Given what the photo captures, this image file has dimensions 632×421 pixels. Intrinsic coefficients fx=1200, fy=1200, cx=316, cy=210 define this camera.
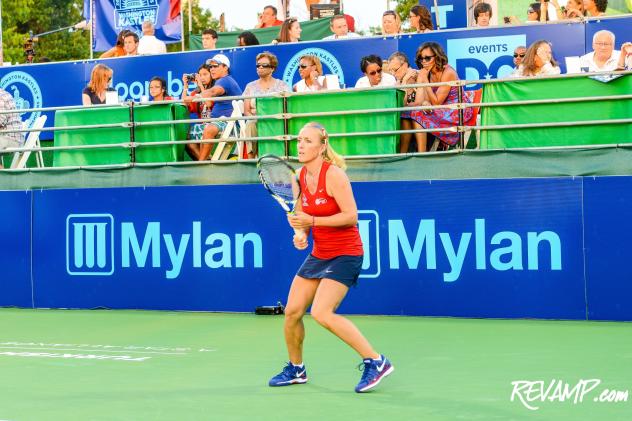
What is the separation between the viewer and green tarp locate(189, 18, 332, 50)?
19469 mm

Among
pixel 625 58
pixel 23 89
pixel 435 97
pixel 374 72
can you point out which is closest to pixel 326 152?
pixel 435 97

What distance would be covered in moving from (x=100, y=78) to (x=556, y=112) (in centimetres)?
625

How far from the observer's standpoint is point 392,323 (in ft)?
43.4

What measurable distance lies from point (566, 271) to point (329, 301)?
5.20m

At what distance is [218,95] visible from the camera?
15.6 meters

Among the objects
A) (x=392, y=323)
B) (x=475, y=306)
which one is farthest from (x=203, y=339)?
(x=475, y=306)

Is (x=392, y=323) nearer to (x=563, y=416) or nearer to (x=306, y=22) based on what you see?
(x=563, y=416)

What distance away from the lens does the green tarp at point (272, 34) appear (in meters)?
19.5

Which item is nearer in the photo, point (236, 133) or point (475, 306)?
point (475, 306)

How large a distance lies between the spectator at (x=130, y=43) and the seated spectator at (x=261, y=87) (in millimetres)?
3758

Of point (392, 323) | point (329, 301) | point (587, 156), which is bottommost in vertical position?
point (392, 323)

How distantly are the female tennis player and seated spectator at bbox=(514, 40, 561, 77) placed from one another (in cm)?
535

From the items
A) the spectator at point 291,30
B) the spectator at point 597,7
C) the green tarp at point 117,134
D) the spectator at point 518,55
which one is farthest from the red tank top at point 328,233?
the spectator at point 291,30

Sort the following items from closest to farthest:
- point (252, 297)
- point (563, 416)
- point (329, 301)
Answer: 1. point (563, 416)
2. point (329, 301)
3. point (252, 297)
